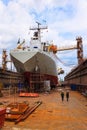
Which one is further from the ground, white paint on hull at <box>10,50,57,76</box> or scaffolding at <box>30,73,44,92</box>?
white paint on hull at <box>10,50,57,76</box>

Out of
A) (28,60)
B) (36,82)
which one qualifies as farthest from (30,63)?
(36,82)

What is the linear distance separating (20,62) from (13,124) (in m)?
27.7

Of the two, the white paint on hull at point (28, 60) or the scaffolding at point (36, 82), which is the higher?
the white paint on hull at point (28, 60)

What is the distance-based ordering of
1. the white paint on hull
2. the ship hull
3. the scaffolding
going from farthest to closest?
the scaffolding < the ship hull < the white paint on hull

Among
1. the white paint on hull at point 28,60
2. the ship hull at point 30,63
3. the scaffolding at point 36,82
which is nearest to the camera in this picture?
the white paint on hull at point 28,60

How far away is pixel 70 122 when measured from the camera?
1557cm

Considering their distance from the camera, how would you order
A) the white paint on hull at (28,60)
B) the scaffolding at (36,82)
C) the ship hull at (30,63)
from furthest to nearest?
the scaffolding at (36,82) < the ship hull at (30,63) < the white paint on hull at (28,60)

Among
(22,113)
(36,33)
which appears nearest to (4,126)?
(22,113)

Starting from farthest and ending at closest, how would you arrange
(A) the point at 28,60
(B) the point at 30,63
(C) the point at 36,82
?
(C) the point at 36,82
(B) the point at 30,63
(A) the point at 28,60

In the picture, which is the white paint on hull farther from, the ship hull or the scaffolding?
the scaffolding

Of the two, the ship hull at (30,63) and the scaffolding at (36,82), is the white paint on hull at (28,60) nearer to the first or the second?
the ship hull at (30,63)

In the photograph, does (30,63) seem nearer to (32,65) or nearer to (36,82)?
(32,65)

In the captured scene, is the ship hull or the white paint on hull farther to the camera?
the ship hull

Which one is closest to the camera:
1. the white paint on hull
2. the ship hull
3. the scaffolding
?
the white paint on hull
